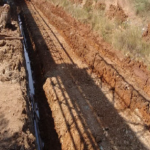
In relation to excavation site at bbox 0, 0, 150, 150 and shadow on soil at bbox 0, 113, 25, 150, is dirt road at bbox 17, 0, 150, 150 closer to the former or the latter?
excavation site at bbox 0, 0, 150, 150

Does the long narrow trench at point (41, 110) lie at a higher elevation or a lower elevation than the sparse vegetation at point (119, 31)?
lower

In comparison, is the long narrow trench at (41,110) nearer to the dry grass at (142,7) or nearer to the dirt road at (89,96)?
the dirt road at (89,96)

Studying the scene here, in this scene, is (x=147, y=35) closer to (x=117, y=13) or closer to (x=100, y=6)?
(x=117, y=13)

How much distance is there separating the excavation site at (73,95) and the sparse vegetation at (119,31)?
0.36m

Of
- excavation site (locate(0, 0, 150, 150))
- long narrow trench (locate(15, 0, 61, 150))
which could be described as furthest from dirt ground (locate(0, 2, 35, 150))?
long narrow trench (locate(15, 0, 61, 150))

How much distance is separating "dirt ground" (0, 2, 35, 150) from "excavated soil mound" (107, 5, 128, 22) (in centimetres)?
731

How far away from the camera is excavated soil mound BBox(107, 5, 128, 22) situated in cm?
1301

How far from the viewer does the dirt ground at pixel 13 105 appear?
4543 mm

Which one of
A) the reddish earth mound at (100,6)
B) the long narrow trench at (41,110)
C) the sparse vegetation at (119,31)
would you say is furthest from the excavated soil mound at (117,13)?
the long narrow trench at (41,110)

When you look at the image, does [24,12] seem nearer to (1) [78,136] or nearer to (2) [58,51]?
(2) [58,51]

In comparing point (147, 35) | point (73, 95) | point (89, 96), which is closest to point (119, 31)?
point (147, 35)

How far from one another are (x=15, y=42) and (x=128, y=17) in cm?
748

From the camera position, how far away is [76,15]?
1608 centimetres

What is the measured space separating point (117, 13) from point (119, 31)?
80.8 inches
